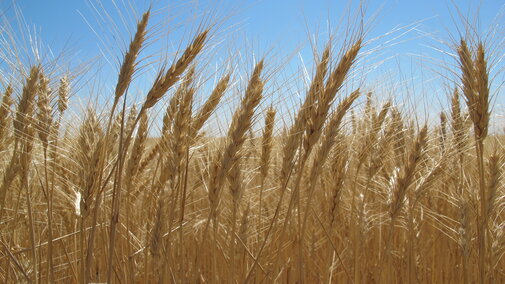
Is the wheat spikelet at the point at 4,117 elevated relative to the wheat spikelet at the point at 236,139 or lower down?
elevated

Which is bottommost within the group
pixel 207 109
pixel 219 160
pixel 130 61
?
pixel 219 160

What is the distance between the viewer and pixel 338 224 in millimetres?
2676

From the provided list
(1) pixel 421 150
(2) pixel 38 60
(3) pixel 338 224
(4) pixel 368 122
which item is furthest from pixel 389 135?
(2) pixel 38 60

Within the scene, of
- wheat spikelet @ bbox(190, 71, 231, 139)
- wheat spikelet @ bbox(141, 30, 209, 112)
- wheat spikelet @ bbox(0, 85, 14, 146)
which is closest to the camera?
wheat spikelet @ bbox(141, 30, 209, 112)

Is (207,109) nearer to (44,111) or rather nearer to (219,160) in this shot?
(219,160)

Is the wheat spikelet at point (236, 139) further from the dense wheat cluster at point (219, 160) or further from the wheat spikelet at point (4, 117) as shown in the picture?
the wheat spikelet at point (4, 117)

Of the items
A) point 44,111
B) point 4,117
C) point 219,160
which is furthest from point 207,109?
point 4,117

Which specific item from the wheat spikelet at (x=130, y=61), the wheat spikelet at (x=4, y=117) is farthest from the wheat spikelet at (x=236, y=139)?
the wheat spikelet at (x=4, y=117)

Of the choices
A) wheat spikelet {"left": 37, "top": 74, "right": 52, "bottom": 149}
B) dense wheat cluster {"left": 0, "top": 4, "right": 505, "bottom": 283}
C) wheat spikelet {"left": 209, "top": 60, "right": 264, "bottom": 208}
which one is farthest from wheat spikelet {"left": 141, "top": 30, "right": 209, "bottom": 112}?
wheat spikelet {"left": 37, "top": 74, "right": 52, "bottom": 149}

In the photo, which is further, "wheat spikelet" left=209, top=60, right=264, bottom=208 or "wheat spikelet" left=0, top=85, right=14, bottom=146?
"wheat spikelet" left=0, top=85, right=14, bottom=146

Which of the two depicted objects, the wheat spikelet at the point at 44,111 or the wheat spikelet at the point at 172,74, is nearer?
the wheat spikelet at the point at 172,74

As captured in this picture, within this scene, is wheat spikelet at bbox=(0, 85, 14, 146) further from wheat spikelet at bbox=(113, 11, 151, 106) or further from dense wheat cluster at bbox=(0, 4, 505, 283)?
wheat spikelet at bbox=(113, 11, 151, 106)

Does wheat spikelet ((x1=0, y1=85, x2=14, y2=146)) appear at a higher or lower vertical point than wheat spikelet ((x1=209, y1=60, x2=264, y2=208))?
higher

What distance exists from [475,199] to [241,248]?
119 centimetres
